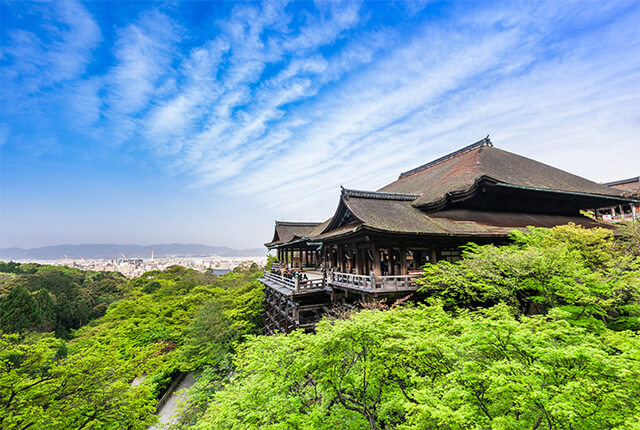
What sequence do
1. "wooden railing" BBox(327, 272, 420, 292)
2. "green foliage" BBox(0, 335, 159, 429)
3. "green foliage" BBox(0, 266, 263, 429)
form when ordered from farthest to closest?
"wooden railing" BBox(327, 272, 420, 292) < "green foliage" BBox(0, 266, 263, 429) < "green foliage" BBox(0, 335, 159, 429)

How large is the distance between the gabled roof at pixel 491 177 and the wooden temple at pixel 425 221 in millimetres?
91

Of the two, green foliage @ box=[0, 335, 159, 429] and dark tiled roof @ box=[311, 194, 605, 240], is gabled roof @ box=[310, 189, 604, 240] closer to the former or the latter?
dark tiled roof @ box=[311, 194, 605, 240]

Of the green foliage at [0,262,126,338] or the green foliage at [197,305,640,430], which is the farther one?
the green foliage at [0,262,126,338]

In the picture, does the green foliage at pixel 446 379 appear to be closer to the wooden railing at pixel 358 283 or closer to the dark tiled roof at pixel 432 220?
the wooden railing at pixel 358 283

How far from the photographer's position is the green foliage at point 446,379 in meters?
3.90

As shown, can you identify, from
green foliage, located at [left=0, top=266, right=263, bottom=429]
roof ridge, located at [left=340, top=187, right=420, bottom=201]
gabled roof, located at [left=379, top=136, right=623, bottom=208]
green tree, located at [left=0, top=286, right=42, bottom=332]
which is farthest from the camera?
green tree, located at [left=0, top=286, right=42, bottom=332]

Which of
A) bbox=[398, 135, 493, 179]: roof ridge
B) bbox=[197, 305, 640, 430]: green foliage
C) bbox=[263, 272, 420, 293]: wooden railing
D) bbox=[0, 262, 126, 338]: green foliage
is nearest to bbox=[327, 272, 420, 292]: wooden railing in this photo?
bbox=[263, 272, 420, 293]: wooden railing

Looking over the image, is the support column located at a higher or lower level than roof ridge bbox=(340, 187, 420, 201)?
lower

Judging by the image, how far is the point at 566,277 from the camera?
8.73 metres

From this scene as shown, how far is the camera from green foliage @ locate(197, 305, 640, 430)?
390 centimetres

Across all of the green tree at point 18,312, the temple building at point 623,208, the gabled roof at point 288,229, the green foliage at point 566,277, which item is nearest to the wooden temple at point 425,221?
the green foliage at point 566,277

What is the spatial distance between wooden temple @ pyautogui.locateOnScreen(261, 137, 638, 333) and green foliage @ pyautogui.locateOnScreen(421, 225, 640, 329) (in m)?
1.72

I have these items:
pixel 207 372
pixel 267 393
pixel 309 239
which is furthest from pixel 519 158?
pixel 207 372

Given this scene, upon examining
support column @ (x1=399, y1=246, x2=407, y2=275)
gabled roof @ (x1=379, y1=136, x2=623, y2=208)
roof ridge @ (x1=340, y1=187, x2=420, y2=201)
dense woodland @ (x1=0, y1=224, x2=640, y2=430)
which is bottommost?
dense woodland @ (x1=0, y1=224, x2=640, y2=430)
